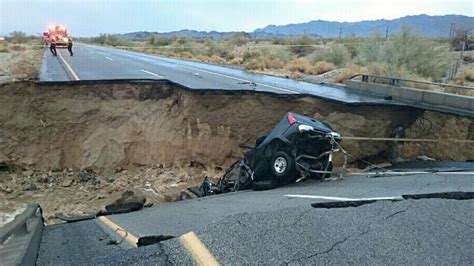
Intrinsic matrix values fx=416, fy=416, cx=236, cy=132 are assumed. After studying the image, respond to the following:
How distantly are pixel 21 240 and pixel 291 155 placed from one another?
5.30 metres

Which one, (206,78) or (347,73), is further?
(347,73)

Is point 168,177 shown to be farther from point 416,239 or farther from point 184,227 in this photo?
point 416,239

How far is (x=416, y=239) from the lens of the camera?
4602 mm

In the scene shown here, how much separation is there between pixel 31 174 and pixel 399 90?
13.8m

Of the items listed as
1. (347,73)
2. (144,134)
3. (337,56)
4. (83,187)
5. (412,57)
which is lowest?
(83,187)

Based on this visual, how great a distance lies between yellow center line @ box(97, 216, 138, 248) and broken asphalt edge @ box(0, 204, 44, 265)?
0.97m

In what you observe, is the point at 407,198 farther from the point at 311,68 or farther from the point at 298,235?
the point at 311,68

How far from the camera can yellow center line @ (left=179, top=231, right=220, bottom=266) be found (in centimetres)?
400

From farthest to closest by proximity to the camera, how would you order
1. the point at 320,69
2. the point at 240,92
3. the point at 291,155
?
the point at 320,69, the point at 240,92, the point at 291,155

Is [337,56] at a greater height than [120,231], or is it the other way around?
[337,56]

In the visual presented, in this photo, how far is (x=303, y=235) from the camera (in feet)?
15.2

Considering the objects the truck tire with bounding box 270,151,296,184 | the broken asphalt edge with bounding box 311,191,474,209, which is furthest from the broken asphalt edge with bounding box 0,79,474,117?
the broken asphalt edge with bounding box 311,191,474,209

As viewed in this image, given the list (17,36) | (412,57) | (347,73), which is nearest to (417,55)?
(412,57)

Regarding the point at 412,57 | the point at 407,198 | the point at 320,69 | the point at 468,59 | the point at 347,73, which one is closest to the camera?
the point at 407,198
